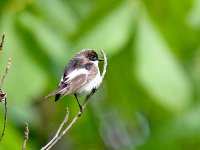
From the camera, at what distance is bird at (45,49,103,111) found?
15.5ft

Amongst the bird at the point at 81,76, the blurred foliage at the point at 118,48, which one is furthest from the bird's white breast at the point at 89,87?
the blurred foliage at the point at 118,48

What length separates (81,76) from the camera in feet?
16.8

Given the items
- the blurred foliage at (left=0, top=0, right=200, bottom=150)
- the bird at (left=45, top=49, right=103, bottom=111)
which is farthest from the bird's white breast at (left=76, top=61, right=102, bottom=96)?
the blurred foliage at (left=0, top=0, right=200, bottom=150)

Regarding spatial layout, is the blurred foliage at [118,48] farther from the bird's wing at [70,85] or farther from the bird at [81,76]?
the bird's wing at [70,85]

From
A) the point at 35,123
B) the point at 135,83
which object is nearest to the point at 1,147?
the point at 135,83

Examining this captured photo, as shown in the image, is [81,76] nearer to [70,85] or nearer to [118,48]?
[70,85]

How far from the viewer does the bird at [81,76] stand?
4.72 meters

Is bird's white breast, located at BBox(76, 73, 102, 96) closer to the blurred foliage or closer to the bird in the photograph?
the bird

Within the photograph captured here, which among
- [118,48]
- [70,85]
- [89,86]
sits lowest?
[118,48]

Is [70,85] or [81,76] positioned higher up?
[70,85]

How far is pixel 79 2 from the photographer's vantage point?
7.25 m

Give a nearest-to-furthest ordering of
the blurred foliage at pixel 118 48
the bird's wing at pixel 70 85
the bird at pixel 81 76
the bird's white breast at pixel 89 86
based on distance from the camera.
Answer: the bird's wing at pixel 70 85 < the bird at pixel 81 76 < the bird's white breast at pixel 89 86 < the blurred foliage at pixel 118 48

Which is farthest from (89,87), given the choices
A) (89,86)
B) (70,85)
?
(70,85)

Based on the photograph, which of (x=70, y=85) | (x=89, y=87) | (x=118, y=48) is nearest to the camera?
(x=70, y=85)
